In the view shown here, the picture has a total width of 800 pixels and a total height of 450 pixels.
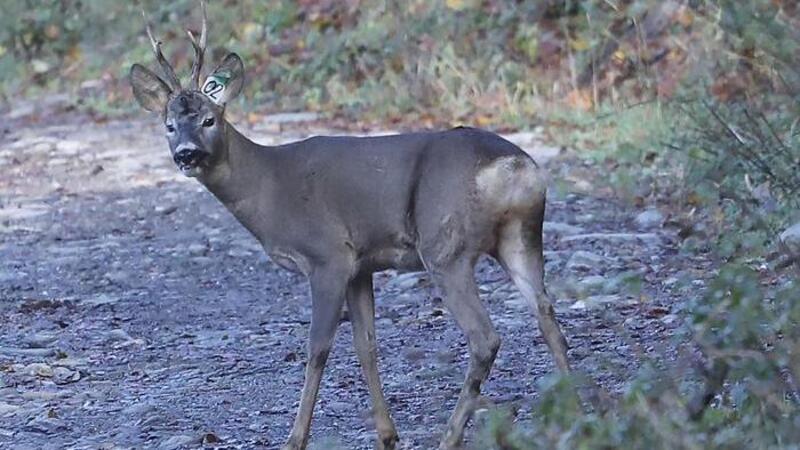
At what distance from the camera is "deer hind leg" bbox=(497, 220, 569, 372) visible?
633 cm

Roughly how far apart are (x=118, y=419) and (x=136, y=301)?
2643 mm

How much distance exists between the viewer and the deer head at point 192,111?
6.70 metres

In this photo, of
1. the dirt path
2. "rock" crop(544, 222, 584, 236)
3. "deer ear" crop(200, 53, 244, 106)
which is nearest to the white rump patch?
the dirt path

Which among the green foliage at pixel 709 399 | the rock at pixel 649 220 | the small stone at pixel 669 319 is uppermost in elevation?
the green foliage at pixel 709 399

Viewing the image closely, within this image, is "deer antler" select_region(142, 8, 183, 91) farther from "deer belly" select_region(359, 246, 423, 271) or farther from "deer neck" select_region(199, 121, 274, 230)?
"deer belly" select_region(359, 246, 423, 271)

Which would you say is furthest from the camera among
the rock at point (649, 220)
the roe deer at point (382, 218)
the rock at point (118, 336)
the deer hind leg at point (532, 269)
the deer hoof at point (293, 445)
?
the rock at point (649, 220)

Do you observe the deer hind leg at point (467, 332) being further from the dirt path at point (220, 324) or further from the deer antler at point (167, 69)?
the deer antler at point (167, 69)

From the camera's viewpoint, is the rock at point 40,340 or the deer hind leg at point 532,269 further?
the rock at point 40,340

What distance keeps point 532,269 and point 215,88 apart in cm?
145

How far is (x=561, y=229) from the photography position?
412 inches

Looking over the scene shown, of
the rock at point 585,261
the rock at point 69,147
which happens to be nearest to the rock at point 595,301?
the rock at point 585,261

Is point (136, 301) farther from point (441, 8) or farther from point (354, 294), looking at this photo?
point (441, 8)

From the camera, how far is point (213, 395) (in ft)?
23.7

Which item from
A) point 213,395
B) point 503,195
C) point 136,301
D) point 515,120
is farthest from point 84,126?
point 503,195
